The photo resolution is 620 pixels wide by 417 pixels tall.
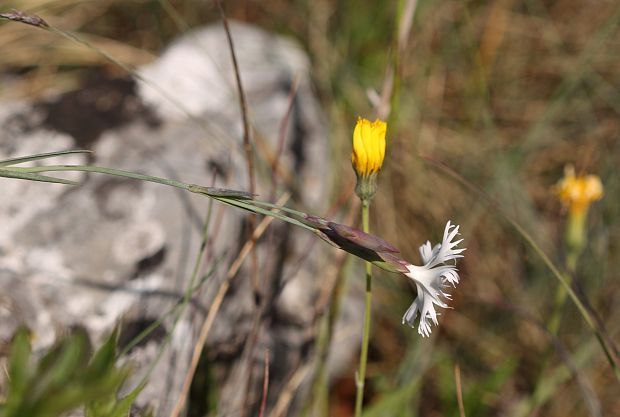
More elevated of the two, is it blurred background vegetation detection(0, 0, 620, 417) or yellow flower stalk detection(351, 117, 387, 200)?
blurred background vegetation detection(0, 0, 620, 417)

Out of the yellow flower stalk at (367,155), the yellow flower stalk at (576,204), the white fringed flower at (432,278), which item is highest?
the yellow flower stalk at (576,204)

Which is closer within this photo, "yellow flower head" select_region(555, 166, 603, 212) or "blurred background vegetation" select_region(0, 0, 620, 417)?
"yellow flower head" select_region(555, 166, 603, 212)

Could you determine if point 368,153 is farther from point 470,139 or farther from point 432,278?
point 470,139

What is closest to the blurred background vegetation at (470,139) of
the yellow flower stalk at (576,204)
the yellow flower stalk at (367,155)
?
the yellow flower stalk at (576,204)

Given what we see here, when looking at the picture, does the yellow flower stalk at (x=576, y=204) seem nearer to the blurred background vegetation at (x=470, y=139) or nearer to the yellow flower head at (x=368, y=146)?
the blurred background vegetation at (x=470, y=139)

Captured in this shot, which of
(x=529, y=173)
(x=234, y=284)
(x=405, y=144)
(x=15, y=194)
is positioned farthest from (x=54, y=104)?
(x=529, y=173)

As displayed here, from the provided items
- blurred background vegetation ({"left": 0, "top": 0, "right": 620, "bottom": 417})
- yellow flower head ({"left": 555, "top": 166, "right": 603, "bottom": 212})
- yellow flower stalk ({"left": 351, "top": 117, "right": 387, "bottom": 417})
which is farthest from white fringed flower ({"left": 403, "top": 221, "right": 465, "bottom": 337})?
yellow flower head ({"left": 555, "top": 166, "right": 603, "bottom": 212})

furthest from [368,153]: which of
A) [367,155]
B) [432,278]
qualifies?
[432,278]

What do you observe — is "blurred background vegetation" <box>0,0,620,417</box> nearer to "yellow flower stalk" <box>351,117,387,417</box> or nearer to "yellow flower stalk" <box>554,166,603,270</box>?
"yellow flower stalk" <box>554,166,603,270</box>
